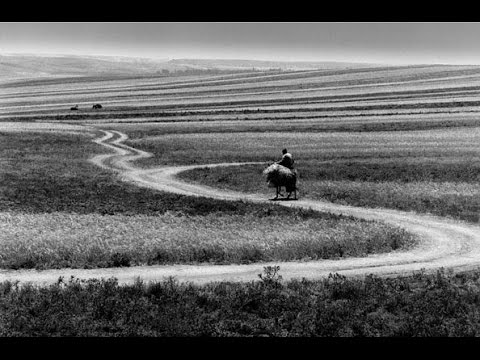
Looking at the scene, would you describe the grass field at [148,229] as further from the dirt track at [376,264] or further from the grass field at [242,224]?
the dirt track at [376,264]

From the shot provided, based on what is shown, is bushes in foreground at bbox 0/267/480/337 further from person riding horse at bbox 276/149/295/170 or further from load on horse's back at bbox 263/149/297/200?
person riding horse at bbox 276/149/295/170

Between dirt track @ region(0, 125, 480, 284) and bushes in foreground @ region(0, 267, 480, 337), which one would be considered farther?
dirt track @ region(0, 125, 480, 284)

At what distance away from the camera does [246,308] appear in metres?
14.9

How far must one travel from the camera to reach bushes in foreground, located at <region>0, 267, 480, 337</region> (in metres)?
13.6

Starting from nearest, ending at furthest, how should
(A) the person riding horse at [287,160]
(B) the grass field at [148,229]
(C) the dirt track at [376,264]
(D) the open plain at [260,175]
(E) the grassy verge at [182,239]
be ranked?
(C) the dirt track at [376,264], (E) the grassy verge at [182,239], (B) the grass field at [148,229], (D) the open plain at [260,175], (A) the person riding horse at [287,160]

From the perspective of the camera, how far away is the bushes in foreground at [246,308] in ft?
44.5

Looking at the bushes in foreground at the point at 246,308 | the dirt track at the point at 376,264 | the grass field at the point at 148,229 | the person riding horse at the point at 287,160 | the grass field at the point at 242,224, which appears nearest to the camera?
the bushes in foreground at the point at 246,308

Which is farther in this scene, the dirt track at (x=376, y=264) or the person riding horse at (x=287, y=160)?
the person riding horse at (x=287, y=160)

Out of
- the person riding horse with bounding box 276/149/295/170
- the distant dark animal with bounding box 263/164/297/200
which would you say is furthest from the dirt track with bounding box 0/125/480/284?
the person riding horse with bounding box 276/149/295/170

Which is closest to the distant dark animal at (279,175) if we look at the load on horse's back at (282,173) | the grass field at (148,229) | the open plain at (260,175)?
the load on horse's back at (282,173)

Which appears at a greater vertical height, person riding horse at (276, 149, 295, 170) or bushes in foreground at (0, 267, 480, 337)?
bushes in foreground at (0, 267, 480, 337)

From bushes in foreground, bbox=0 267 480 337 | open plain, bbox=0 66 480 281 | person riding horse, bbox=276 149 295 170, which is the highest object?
bushes in foreground, bbox=0 267 480 337
